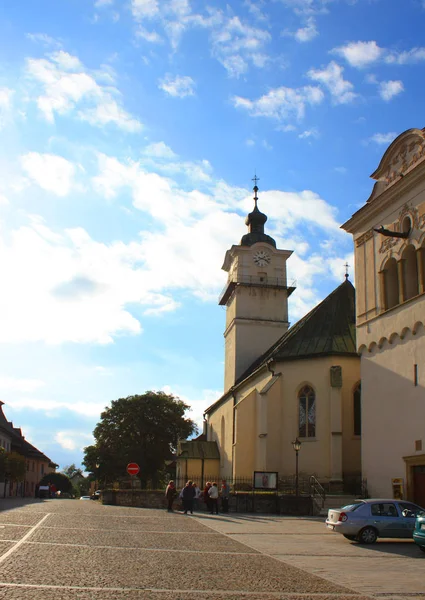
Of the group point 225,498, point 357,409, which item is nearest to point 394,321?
point 357,409

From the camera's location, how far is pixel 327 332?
35188mm

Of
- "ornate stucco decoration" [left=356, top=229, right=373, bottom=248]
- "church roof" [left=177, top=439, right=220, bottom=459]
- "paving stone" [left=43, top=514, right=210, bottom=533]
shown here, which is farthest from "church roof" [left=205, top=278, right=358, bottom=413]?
"church roof" [left=177, top=439, right=220, bottom=459]

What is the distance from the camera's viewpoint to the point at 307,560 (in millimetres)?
12625

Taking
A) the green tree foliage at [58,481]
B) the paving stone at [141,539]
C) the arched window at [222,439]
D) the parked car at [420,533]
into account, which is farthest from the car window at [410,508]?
the green tree foliage at [58,481]

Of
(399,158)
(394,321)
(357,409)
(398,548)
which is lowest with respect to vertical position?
(398,548)

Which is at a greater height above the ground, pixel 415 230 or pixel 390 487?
pixel 415 230

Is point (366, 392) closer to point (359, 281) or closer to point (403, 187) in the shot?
point (359, 281)

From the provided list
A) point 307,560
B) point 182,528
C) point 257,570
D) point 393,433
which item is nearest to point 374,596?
point 257,570

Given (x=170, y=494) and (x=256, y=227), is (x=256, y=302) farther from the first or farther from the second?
(x=170, y=494)

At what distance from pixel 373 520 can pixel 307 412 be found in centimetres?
1754

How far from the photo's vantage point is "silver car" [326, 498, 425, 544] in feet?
53.2

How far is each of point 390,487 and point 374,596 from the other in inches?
620

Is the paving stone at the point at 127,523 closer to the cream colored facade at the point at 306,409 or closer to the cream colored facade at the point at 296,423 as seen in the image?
the cream colored facade at the point at 296,423

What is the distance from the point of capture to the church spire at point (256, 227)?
5125cm
